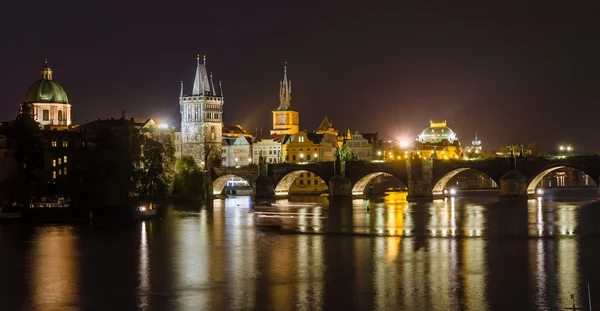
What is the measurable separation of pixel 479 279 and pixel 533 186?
76.6 metres

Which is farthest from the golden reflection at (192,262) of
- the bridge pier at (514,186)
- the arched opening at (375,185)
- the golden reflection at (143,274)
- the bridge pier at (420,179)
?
the arched opening at (375,185)

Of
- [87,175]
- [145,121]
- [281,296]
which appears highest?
[145,121]

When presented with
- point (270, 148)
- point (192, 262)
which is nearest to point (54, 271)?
point (192, 262)

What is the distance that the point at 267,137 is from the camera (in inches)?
7357

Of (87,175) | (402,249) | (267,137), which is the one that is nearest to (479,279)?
(402,249)

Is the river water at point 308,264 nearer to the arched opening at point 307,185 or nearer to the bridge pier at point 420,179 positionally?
the bridge pier at point 420,179

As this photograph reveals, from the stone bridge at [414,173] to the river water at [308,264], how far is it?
28731 mm

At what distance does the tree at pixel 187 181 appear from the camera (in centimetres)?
12425

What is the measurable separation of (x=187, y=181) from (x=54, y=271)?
74356 mm

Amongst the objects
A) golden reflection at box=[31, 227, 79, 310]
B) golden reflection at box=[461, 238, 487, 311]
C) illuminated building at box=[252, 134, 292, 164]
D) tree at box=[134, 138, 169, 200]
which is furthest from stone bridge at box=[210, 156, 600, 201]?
golden reflection at box=[31, 227, 79, 310]

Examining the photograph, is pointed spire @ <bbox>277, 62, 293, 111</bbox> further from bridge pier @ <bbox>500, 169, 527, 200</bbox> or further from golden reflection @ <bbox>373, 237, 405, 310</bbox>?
golden reflection @ <bbox>373, 237, 405, 310</bbox>

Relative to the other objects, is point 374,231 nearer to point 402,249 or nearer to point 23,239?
point 402,249

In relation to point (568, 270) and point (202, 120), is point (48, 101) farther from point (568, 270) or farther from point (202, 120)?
point (568, 270)

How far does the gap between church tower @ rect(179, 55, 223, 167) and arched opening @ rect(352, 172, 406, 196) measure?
2641cm
